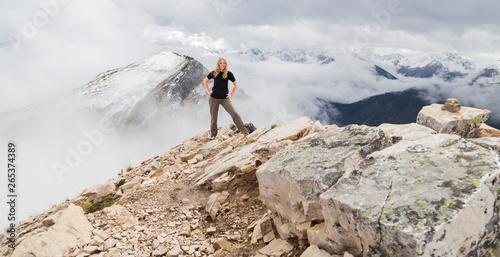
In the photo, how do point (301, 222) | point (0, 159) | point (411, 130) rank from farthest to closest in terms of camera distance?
point (0, 159), point (411, 130), point (301, 222)

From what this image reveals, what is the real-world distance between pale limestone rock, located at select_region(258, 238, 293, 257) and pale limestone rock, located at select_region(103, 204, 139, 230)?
4.32 m

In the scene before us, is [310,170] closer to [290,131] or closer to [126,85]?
[290,131]

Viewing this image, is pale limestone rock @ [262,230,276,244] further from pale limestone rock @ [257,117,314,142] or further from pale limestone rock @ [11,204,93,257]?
pale limestone rock @ [257,117,314,142]

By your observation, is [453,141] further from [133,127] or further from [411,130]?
[133,127]

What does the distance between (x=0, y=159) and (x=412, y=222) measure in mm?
62343

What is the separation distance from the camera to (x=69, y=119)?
52094 millimetres

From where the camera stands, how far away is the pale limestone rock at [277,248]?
6.05 m

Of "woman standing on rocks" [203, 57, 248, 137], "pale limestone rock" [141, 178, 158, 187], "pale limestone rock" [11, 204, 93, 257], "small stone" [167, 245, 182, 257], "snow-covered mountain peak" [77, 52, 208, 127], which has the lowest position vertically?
"small stone" [167, 245, 182, 257]

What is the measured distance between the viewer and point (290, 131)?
13344 mm

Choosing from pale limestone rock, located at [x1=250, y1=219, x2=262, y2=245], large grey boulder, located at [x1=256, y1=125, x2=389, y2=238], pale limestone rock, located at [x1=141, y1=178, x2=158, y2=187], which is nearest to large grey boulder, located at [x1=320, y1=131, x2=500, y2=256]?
large grey boulder, located at [x1=256, y1=125, x2=389, y2=238]

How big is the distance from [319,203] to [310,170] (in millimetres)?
789

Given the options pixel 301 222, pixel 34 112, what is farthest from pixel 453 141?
pixel 34 112

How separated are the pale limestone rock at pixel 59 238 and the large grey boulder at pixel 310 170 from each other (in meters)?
5.52

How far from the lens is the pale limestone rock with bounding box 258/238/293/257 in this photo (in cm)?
605
